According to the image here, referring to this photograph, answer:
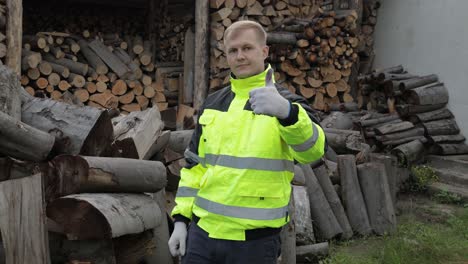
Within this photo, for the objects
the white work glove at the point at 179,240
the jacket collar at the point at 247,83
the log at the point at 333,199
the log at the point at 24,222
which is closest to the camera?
the jacket collar at the point at 247,83

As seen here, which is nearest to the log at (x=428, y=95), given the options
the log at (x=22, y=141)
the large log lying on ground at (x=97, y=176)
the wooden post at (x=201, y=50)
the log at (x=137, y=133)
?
the wooden post at (x=201, y=50)

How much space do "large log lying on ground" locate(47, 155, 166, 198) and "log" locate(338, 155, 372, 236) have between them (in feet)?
7.76

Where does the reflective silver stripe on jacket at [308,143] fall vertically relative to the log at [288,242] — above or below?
above

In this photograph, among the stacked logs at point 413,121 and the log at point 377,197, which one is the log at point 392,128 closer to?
the stacked logs at point 413,121

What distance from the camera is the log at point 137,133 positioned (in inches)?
169

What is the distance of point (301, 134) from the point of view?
2.19 metres

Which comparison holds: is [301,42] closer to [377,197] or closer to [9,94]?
[377,197]

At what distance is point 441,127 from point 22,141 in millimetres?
6075

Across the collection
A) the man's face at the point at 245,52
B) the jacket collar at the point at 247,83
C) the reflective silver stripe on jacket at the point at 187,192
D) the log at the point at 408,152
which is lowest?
the log at the point at 408,152

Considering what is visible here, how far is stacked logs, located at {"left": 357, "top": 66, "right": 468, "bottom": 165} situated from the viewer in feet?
24.5

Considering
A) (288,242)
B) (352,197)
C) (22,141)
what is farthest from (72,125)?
(352,197)

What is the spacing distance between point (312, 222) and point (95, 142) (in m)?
2.26

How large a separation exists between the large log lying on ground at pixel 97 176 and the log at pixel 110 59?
4.71 metres

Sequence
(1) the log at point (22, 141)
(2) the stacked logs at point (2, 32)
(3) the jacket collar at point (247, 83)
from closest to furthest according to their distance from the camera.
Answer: (3) the jacket collar at point (247, 83)
(1) the log at point (22, 141)
(2) the stacked logs at point (2, 32)
